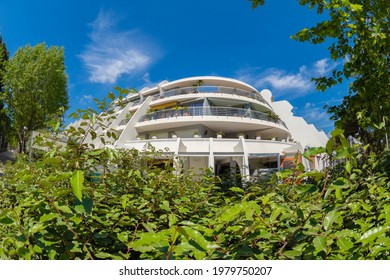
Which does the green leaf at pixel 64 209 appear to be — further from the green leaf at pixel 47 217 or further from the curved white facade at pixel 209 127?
the curved white facade at pixel 209 127

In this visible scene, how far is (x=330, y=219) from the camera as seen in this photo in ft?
3.56

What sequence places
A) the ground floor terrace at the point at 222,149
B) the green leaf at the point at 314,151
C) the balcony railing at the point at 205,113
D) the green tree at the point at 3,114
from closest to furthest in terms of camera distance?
the green leaf at the point at 314,151 < the ground floor terrace at the point at 222,149 < the balcony railing at the point at 205,113 < the green tree at the point at 3,114

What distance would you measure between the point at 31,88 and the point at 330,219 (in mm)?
32159

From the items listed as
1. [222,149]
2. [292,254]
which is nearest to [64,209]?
[292,254]

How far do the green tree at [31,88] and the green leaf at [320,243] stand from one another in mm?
29578

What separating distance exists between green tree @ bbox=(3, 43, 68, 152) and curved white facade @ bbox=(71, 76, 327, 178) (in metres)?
6.97

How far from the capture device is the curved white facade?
22.2 metres

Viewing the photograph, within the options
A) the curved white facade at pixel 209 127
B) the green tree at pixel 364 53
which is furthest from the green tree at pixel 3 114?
the green tree at pixel 364 53

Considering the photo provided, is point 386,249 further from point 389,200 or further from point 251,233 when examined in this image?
point 389,200

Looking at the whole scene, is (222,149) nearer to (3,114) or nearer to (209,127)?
(209,127)

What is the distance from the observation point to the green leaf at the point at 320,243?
0.99 m

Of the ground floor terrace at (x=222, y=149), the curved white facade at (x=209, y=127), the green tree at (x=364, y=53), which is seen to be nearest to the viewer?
the green tree at (x=364, y=53)

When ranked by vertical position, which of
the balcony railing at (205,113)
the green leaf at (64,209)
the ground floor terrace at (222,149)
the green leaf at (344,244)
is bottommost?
the green leaf at (344,244)

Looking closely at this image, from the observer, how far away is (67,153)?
4.89 feet
